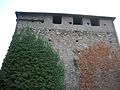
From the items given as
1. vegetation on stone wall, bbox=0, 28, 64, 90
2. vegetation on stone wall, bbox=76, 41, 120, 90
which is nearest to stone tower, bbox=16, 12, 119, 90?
vegetation on stone wall, bbox=76, 41, 120, 90

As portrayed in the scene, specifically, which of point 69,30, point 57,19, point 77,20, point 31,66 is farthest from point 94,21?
point 31,66

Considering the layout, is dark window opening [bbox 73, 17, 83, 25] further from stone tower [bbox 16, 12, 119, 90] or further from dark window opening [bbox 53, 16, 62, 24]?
dark window opening [bbox 53, 16, 62, 24]

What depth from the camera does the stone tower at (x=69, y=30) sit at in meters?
12.3

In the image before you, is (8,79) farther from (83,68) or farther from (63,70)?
(83,68)

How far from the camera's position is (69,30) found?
43.2 feet

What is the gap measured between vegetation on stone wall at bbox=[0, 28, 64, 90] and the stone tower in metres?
0.85

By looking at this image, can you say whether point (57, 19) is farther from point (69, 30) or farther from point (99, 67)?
point (99, 67)

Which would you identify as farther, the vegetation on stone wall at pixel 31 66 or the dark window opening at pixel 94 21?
the dark window opening at pixel 94 21

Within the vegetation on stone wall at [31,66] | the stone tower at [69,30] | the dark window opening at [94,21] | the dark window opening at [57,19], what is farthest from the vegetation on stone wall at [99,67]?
the dark window opening at [57,19]

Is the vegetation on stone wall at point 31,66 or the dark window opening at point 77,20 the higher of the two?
the dark window opening at point 77,20

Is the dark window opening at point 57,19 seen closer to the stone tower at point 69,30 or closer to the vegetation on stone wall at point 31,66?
the stone tower at point 69,30

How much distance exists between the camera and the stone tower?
1230 centimetres

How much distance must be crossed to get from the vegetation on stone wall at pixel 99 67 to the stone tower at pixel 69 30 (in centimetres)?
45

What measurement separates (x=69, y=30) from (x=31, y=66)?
13.1ft
